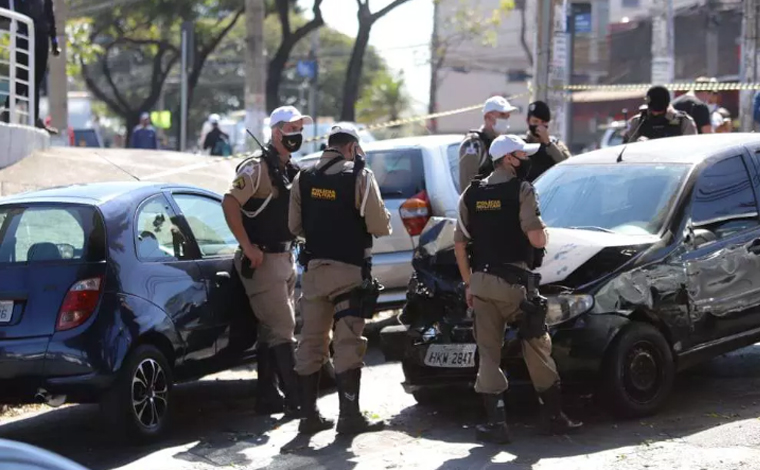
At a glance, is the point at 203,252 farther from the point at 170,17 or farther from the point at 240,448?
the point at 170,17

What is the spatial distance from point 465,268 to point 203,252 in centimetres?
188

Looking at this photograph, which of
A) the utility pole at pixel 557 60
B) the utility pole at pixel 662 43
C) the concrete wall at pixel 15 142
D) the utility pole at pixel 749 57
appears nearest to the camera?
the concrete wall at pixel 15 142

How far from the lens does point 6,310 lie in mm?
6922

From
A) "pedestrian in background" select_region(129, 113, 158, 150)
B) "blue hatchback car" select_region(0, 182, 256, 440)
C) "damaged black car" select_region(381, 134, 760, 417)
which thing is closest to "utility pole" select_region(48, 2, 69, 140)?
"pedestrian in background" select_region(129, 113, 158, 150)

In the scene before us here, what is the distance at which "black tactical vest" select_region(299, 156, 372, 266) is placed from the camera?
7332 millimetres

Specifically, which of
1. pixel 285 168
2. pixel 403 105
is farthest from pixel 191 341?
pixel 403 105

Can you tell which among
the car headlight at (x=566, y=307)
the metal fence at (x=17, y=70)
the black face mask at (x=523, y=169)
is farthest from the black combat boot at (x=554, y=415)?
the metal fence at (x=17, y=70)

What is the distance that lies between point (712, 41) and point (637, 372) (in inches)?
1423

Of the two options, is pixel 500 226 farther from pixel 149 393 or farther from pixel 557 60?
pixel 557 60

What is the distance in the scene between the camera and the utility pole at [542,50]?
14.6 meters

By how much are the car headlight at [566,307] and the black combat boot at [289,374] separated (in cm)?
175

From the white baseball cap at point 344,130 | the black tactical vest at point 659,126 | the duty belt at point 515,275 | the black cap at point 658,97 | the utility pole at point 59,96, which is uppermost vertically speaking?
the utility pole at point 59,96

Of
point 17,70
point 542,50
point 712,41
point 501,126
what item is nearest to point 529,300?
point 501,126

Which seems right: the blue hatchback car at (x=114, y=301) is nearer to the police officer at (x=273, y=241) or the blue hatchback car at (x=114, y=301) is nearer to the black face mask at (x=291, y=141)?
the police officer at (x=273, y=241)
